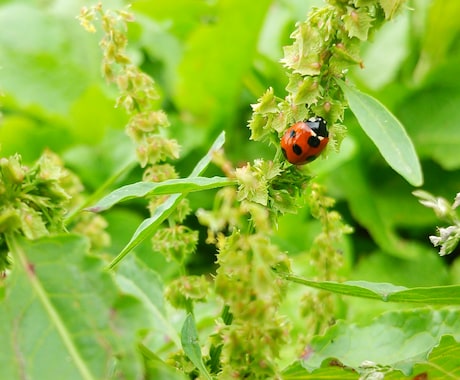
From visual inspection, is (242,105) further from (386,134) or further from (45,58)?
Result: (386,134)

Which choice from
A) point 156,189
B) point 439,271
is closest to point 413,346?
point 156,189

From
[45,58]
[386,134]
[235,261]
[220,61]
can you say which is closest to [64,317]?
[235,261]

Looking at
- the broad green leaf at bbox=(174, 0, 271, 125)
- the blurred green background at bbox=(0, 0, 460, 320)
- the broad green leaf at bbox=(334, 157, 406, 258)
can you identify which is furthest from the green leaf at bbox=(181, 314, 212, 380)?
the broad green leaf at bbox=(174, 0, 271, 125)

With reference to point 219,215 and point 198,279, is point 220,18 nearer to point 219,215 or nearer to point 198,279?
point 198,279

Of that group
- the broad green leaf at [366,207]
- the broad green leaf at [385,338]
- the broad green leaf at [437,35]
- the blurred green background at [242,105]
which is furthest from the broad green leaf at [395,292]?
the broad green leaf at [437,35]

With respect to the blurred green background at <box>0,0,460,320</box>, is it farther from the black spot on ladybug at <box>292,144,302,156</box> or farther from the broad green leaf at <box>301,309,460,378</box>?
the black spot on ladybug at <box>292,144,302,156</box>

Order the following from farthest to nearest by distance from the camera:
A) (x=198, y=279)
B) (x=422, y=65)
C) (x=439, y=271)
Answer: (x=422, y=65) < (x=439, y=271) < (x=198, y=279)
